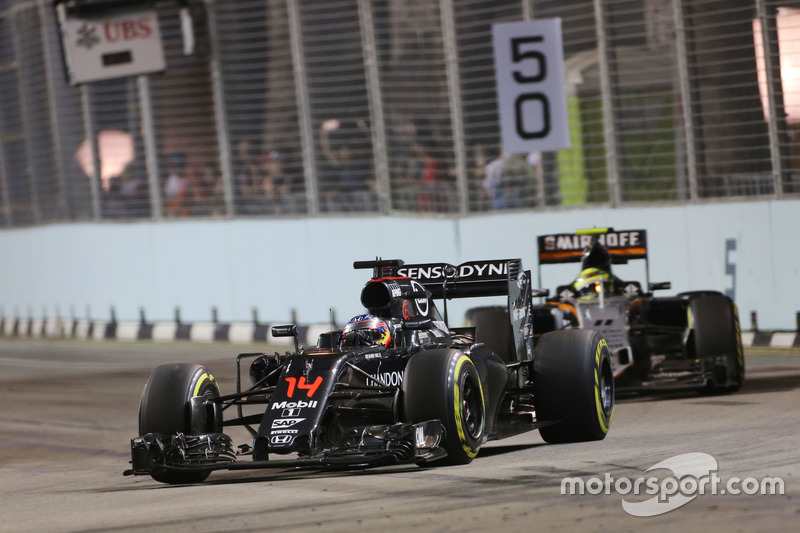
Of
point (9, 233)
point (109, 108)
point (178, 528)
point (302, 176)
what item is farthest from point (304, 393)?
point (9, 233)

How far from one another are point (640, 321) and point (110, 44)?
39.5 feet

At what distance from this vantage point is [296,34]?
2144cm

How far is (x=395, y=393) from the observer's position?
9.45m

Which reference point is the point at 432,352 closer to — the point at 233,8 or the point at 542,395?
the point at 542,395

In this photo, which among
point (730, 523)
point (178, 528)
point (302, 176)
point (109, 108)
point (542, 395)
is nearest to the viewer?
point (730, 523)

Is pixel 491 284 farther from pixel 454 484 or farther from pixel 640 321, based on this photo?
pixel 640 321

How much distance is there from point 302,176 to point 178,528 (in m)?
14.5

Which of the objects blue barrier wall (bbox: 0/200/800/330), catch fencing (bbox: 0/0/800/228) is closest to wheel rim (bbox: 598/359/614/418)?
blue barrier wall (bbox: 0/200/800/330)

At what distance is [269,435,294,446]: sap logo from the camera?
8.96 meters

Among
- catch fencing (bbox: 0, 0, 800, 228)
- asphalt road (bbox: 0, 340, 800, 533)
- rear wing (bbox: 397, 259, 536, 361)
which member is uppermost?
catch fencing (bbox: 0, 0, 800, 228)

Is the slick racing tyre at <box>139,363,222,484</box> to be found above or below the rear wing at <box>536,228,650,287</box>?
below

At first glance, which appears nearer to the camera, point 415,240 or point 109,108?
point 415,240

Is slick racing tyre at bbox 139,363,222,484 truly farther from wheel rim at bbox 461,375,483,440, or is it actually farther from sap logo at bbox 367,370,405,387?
wheel rim at bbox 461,375,483,440

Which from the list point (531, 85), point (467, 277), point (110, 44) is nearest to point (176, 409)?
point (467, 277)
